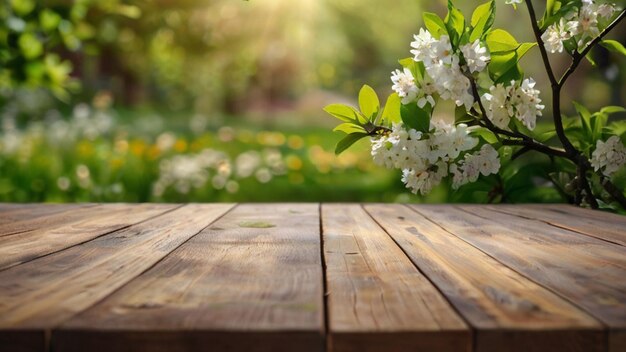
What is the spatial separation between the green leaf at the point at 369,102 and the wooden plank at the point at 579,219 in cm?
61

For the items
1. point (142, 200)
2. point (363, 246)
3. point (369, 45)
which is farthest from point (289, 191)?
point (369, 45)

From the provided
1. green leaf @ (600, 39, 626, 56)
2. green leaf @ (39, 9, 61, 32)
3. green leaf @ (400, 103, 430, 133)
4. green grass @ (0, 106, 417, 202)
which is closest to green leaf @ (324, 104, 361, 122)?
green leaf @ (400, 103, 430, 133)

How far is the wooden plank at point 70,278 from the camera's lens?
89cm

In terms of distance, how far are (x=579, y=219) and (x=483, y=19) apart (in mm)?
708

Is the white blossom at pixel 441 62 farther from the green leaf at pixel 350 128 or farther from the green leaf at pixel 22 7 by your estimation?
the green leaf at pixel 22 7

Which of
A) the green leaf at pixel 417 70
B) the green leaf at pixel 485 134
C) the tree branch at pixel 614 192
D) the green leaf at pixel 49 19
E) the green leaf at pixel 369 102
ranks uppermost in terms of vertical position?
the green leaf at pixel 49 19

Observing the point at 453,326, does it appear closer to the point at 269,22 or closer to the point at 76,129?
the point at 76,129

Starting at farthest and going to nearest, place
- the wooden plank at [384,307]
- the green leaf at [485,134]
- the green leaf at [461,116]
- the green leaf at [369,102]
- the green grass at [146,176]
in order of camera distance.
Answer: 1. the green grass at [146,176]
2. the green leaf at [485,134]
3. the green leaf at [461,116]
4. the green leaf at [369,102]
5. the wooden plank at [384,307]

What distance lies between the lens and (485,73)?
1.95 m

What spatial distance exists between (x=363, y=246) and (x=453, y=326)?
0.65 m

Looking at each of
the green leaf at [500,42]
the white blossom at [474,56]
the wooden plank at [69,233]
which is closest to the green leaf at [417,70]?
the white blossom at [474,56]

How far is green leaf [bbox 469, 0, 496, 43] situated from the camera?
1735mm

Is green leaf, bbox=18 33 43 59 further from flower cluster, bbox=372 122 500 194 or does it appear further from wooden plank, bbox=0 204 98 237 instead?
flower cluster, bbox=372 122 500 194

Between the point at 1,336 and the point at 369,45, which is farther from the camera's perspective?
the point at 369,45
